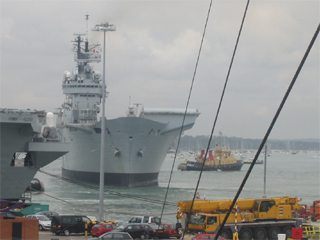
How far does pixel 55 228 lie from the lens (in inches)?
707

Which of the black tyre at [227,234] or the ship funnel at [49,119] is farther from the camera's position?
the ship funnel at [49,119]

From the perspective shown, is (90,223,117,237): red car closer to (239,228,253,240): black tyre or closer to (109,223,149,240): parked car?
(109,223,149,240): parked car

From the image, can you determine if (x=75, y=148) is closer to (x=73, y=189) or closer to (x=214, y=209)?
(x=73, y=189)

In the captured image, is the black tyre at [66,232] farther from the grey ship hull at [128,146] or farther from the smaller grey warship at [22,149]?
the grey ship hull at [128,146]

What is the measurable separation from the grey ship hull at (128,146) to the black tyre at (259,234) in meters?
26.8

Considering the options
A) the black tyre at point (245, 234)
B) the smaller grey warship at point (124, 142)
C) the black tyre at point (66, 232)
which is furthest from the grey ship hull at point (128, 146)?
the black tyre at point (245, 234)

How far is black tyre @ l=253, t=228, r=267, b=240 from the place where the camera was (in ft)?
55.2

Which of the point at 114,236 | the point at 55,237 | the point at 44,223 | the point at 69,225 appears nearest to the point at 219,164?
the point at 44,223

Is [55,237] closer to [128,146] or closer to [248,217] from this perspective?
[248,217]

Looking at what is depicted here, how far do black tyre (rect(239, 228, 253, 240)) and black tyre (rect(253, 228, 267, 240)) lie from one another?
0.65 feet

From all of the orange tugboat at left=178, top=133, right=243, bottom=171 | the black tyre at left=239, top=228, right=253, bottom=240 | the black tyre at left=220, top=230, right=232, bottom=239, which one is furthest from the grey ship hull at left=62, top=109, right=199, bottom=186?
the orange tugboat at left=178, top=133, right=243, bottom=171

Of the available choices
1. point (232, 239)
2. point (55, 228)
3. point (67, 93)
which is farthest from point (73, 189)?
point (232, 239)

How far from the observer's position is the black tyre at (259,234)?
16.8 meters

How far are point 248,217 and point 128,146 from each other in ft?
90.2
